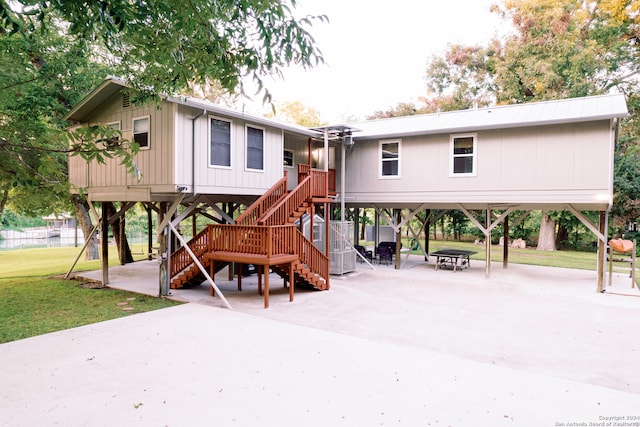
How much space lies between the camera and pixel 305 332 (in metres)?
7.43

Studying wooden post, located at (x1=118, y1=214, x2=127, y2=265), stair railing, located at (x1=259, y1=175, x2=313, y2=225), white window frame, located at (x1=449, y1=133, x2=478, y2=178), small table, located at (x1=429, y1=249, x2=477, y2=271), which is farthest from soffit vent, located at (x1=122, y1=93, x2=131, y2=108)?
small table, located at (x1=429, y1=249, x2=477, y2=271)

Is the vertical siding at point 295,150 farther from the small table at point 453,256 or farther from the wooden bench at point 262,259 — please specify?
the small table at point 453,256

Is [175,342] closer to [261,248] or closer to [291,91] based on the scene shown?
[261,248]

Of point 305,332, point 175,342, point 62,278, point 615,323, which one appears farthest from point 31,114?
point 615,323

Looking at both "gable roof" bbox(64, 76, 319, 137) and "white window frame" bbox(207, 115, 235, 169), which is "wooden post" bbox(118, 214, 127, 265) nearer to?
"gable roof" bbox(64, 76, 319, 137)

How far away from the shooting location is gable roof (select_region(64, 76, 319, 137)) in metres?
9.85

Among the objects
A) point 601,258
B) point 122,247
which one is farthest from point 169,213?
point 601,258

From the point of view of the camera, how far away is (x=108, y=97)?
1127 centimetres

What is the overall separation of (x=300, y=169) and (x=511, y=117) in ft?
24.0

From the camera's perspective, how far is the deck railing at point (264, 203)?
10820 millimetres

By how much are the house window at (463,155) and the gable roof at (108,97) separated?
5603 millimetres

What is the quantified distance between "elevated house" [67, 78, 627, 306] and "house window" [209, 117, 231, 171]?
31 millimetres

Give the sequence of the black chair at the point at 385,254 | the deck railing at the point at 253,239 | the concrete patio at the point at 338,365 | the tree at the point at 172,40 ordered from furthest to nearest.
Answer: the black chair at the point at 385,254 → the deck railing at the point at 253,239 → the concrete patio at the point at 338,365 → the tree at the point at 172,40

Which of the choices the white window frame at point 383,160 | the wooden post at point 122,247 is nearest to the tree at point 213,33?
the white window frame at point 383,160
